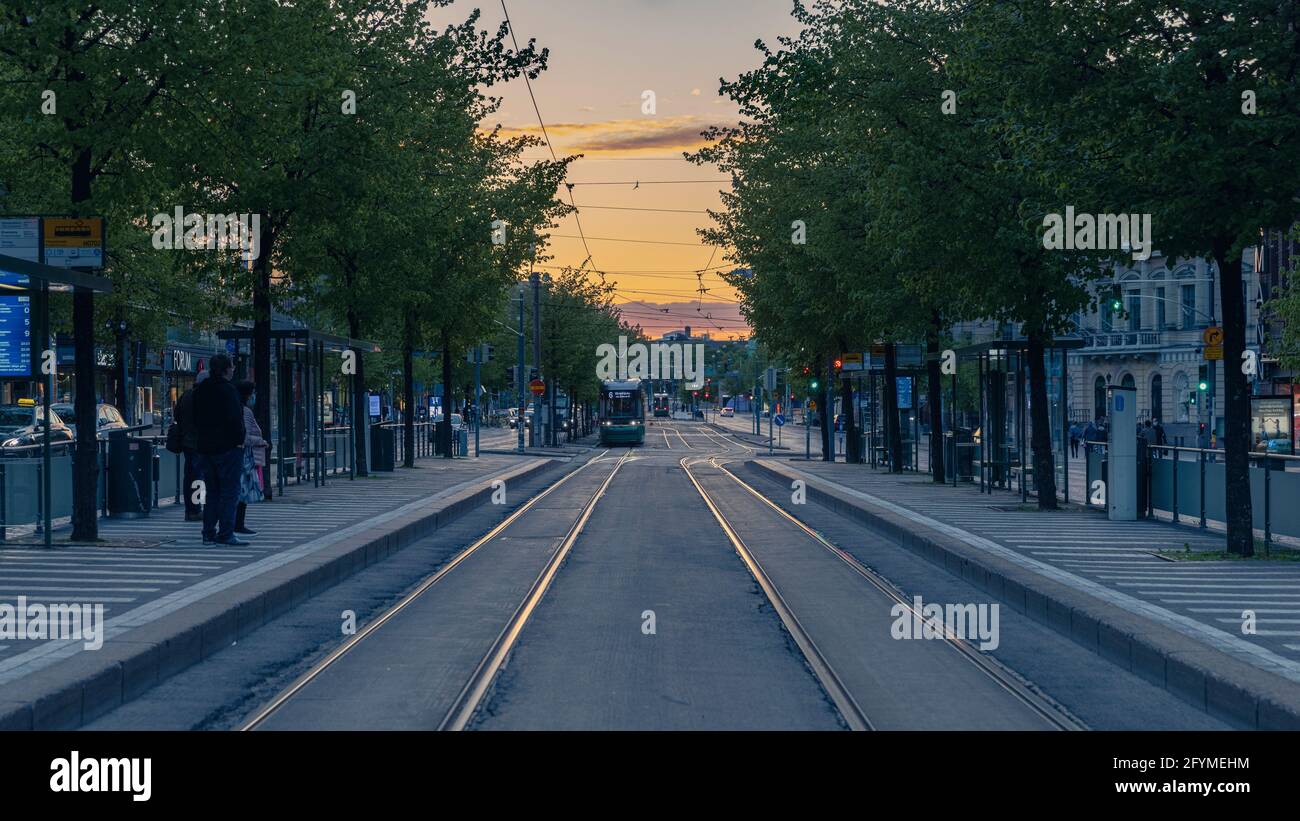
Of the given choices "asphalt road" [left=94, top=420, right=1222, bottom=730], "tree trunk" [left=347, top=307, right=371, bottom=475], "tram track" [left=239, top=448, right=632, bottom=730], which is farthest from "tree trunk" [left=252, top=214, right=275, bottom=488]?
"asphalt road" [left=94, top=420, right=1222, bottom=730]

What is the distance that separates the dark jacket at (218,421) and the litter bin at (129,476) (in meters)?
3.85

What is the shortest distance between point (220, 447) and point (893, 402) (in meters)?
22.4

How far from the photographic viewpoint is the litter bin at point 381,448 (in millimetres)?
34906

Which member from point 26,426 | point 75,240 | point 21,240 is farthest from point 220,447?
point 26,426

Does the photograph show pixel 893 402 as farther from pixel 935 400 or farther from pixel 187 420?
pixel 187 420

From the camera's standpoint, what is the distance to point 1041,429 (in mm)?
21781

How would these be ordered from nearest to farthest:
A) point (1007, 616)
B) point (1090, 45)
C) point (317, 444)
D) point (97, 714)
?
point (97, 714), point (1007, 616), point (1090, 45), point (317, 444)

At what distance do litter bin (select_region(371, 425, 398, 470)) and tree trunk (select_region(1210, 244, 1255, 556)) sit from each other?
23.4m

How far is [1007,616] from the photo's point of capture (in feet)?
39.4

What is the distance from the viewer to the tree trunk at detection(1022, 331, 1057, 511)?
21.6m

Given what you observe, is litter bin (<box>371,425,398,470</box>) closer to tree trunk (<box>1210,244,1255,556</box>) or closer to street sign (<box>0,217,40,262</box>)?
street sign (<box>0,217,40,262</box>)
